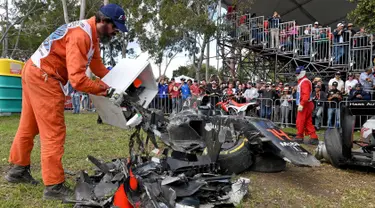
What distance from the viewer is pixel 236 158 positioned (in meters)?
4.17

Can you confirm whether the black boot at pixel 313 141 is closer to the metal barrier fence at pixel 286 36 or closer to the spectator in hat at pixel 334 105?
the spectator in hat at pixel 334 105

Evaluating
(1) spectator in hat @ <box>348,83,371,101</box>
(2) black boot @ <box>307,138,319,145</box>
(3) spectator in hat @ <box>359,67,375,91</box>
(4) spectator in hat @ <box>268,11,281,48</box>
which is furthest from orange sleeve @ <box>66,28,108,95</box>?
(4) spectator in hat @ <box>268,11,281,48</box>


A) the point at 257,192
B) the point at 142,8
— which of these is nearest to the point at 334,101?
the point at 257,192

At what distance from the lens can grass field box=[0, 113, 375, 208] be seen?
133 inches

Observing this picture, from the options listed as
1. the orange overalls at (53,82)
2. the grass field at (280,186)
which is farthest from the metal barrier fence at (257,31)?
the orange overalls at (53,82)

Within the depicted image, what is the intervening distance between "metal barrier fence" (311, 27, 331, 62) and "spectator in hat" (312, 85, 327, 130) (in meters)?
3.40

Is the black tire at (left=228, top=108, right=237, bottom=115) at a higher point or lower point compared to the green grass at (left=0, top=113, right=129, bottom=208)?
higher

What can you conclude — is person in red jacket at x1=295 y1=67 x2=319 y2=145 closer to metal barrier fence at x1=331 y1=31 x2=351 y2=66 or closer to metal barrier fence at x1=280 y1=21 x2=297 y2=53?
metal barrier fence at x1=331 y1=31 x2=351 y2=66

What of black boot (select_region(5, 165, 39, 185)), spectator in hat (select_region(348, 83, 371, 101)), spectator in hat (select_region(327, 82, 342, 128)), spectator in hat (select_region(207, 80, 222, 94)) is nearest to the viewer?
black boot (select_region(5, 165, 39, 185))

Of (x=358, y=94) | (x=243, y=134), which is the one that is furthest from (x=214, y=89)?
(x=243, y=134)

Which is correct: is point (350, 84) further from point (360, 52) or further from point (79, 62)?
point (79, 62)

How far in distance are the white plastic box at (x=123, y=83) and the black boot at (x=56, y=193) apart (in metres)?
0.82

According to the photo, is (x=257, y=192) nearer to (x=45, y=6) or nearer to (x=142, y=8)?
(x=142, y=8)

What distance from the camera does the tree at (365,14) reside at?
797cm
